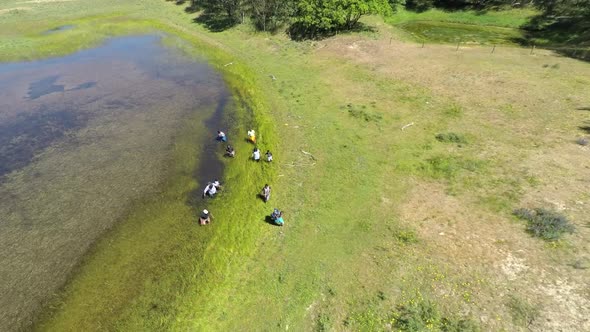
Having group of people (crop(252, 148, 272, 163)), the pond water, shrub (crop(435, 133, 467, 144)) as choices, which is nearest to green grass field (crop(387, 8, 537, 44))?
shrub (crop(435, 133, 467, 144))

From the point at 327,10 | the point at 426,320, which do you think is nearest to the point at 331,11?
the point at 327,10

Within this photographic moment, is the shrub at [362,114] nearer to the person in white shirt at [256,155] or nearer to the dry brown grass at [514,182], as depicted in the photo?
the dry brown grass at [514,182]

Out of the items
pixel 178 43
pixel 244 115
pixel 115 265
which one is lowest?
pixel 115 265

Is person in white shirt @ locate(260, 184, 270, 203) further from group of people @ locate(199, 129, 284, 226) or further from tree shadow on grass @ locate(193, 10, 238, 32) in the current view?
tree shadow on grass @ locate(193, 10, 238, 32)

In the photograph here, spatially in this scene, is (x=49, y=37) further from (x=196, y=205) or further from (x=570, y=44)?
(x=570, y=44)

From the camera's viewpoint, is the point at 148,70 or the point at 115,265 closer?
the point at 115,265

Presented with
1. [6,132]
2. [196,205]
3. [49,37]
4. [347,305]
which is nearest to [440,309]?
Result: [347,305]
